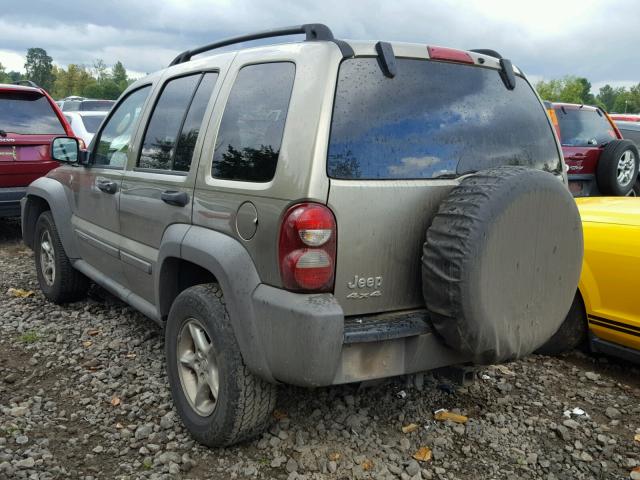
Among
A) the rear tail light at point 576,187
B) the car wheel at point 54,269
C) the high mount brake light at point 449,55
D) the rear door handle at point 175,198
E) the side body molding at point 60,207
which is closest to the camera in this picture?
the high mount brake light at point 449,55

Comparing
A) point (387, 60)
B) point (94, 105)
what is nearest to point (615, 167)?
point (387, 60)

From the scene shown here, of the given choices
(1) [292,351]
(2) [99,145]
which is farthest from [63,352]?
(1) [292,351]

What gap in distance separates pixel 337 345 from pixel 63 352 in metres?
2.51

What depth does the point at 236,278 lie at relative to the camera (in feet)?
8.32

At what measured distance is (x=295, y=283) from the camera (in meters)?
2.36

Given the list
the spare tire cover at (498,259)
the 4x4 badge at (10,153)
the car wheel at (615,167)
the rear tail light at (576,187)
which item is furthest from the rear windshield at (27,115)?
the car wheel at (615,167)

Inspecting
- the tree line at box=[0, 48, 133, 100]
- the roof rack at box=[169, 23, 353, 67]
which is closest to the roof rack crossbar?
the roof rack at box=[169, 23, 353, 67]

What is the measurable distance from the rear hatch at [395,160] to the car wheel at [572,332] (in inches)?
59.3

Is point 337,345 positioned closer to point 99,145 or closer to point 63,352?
point 63,352

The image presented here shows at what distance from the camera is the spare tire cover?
2.32 metres

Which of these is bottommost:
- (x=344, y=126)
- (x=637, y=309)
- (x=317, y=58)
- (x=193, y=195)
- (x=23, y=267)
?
(x=23, y=267)

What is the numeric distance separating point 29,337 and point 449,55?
3389mm

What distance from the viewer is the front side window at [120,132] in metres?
3.84

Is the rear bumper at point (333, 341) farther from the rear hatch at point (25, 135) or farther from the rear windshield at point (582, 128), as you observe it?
the rear windshield at point (582, 128)
